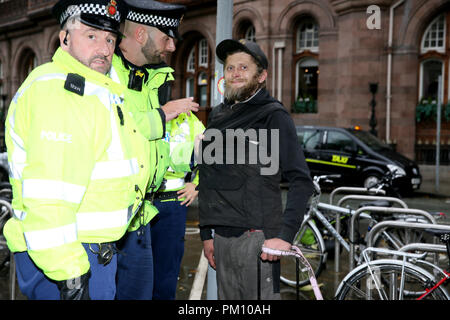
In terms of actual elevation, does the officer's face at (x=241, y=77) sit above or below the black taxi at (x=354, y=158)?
above

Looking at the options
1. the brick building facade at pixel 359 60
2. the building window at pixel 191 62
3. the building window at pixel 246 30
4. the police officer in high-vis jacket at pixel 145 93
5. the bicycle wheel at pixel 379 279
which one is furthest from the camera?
the building window at pixel 191 62

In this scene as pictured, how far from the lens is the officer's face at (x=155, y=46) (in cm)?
292

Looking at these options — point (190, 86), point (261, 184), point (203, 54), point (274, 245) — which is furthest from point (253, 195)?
point (190, 86)

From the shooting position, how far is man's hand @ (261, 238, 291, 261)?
8.27ft

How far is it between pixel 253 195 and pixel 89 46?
45.4 inches

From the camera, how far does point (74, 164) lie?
183cm

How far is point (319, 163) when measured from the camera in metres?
13.1

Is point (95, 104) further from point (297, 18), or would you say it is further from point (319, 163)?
point (297, 18)

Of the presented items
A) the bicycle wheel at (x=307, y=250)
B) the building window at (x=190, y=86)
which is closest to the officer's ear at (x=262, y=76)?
the bicycle wheel at (x=307, y=250)

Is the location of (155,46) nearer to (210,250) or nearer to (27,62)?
(210,250)

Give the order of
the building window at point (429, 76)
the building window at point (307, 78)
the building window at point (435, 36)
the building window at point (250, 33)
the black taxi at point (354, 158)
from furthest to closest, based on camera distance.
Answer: the building window at point (250, 33) → the building window at point (307, 78) → the building window at point (429, 76) → the building window at point (435, 36) → the black taxi at point (354, 158)

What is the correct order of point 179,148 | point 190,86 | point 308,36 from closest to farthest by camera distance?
point 179,148 → point 308,36 → point 190,86

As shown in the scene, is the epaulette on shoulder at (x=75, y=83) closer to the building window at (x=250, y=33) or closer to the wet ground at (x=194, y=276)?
the wet ground at (x=194, y=276)
